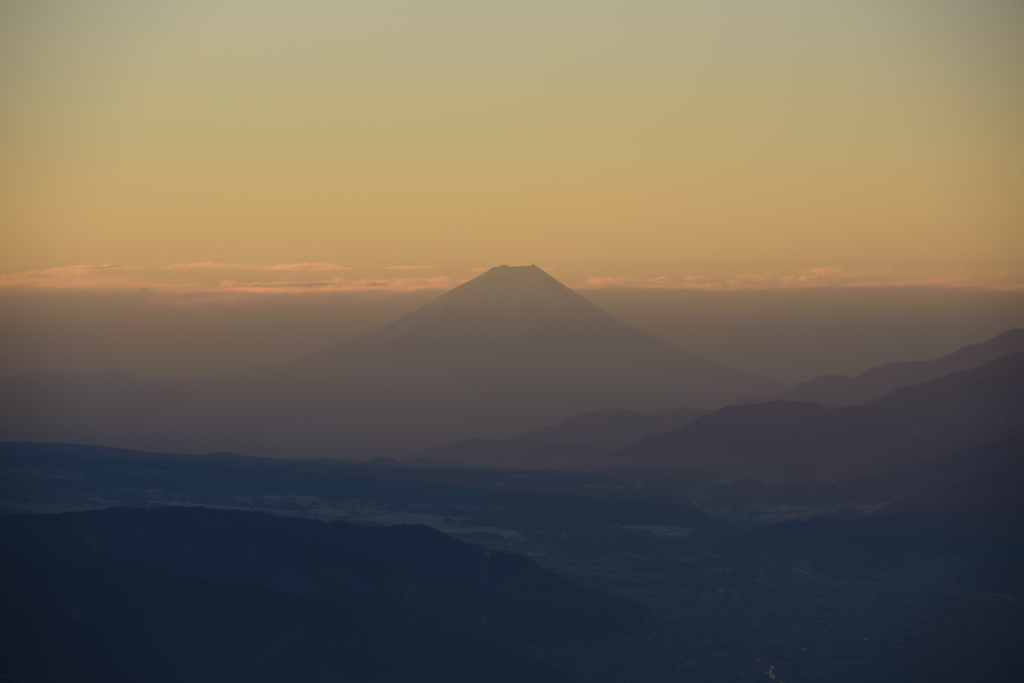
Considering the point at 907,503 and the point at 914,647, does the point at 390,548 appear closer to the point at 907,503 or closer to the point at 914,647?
the point at 914,647

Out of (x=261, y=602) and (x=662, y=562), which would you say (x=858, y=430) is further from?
(x=261, y=602)

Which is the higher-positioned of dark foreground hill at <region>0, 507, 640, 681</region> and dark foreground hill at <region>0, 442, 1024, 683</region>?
dark foreground hill at <region>0, 507, 640, 681</region>

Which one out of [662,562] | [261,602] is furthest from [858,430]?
[261,602]

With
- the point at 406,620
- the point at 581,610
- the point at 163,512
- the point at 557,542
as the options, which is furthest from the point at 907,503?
the point at 163,512

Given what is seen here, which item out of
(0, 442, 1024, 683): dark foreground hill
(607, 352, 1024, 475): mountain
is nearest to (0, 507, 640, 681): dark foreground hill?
(0, 442, 1024, 683): dark foreground hill

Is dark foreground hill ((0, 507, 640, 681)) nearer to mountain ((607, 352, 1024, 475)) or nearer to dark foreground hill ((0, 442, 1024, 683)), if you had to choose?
dark foreground hill ((0, 442, 1024, 683))

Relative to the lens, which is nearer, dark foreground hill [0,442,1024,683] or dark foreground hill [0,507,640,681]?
dark foreground hill [0,507,640,681]

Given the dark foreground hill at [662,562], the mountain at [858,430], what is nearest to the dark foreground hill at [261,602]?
the dark foreground hill at [662,562]
